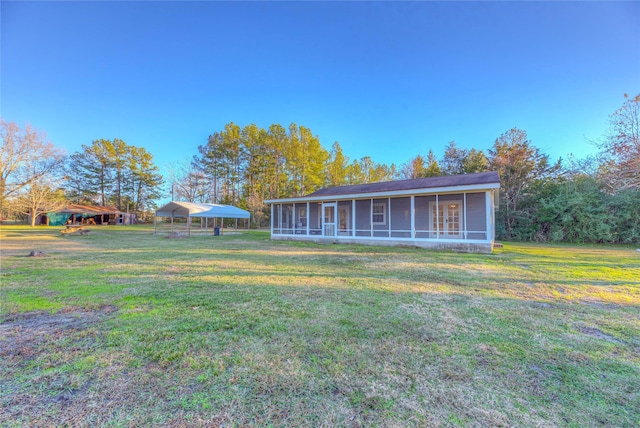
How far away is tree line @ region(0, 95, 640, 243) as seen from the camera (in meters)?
13.3

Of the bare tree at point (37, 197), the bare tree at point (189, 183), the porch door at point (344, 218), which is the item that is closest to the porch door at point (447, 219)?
the porch door at point (344, 218)

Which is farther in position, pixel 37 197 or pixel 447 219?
pixel 37 197

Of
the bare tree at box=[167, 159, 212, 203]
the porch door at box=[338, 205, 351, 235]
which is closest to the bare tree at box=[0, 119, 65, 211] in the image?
the bare tree at box=[167, 159, 212, 203]

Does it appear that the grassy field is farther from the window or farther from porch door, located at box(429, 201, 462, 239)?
the window

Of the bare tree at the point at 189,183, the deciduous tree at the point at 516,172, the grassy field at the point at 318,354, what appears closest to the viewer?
the grassy field at the point at 318,354

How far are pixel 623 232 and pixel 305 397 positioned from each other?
20.1 metres

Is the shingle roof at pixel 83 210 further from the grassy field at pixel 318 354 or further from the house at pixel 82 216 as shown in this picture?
the grassy field at pixel 318 354

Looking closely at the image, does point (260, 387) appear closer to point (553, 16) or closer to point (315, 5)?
point (315, 5)

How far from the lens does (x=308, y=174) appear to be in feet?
97.6

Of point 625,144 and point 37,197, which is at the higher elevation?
point 625,144

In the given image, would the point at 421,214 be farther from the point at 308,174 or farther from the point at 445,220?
the point at 308,174

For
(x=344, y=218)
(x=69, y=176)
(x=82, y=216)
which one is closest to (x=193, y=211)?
(x=344, y=218)

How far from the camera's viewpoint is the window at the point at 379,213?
13.2m

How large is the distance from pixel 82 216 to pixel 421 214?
137ft
